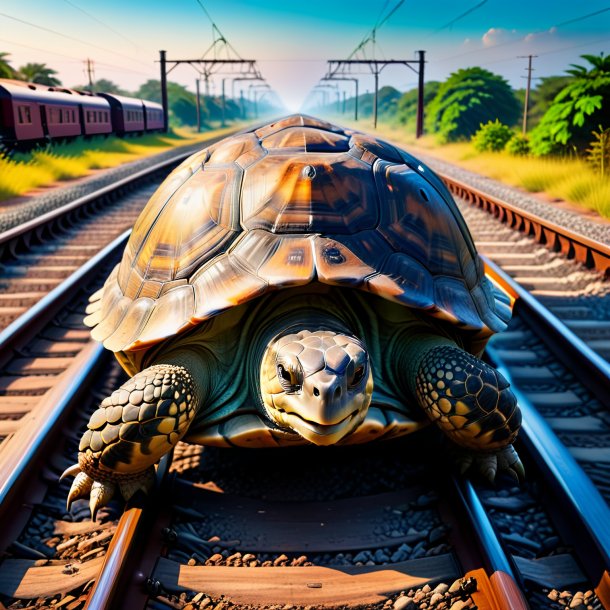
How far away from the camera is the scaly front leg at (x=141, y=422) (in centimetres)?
265

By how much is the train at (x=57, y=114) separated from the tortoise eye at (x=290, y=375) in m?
19.5

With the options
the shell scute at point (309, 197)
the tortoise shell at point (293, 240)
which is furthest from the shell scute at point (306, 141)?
the shell scute at point (309, 197)

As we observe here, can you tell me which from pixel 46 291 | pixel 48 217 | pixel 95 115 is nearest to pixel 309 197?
pixel 46 291

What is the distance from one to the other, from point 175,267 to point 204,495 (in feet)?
4.05

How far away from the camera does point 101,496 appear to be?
2.92 m

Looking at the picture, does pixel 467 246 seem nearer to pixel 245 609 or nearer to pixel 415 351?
pixel 415 351

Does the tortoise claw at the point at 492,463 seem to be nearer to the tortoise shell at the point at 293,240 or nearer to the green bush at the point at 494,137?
the tortoise shell at the point at 293,240

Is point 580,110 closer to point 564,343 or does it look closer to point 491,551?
point 564,343

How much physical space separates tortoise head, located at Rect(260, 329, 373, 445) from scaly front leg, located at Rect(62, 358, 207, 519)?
0.41 metres

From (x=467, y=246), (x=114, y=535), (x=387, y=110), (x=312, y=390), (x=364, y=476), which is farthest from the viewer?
(x=387, y=110)

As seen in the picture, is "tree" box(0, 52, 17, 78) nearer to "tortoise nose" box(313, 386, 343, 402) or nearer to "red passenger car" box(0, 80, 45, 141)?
"red passenger car" box(0, 80, 45, 141)

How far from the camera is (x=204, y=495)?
10.3 ft

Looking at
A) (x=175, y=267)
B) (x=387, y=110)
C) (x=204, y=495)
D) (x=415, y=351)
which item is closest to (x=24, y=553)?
(x=204, y=495)

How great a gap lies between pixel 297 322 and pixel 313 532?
1014mm
